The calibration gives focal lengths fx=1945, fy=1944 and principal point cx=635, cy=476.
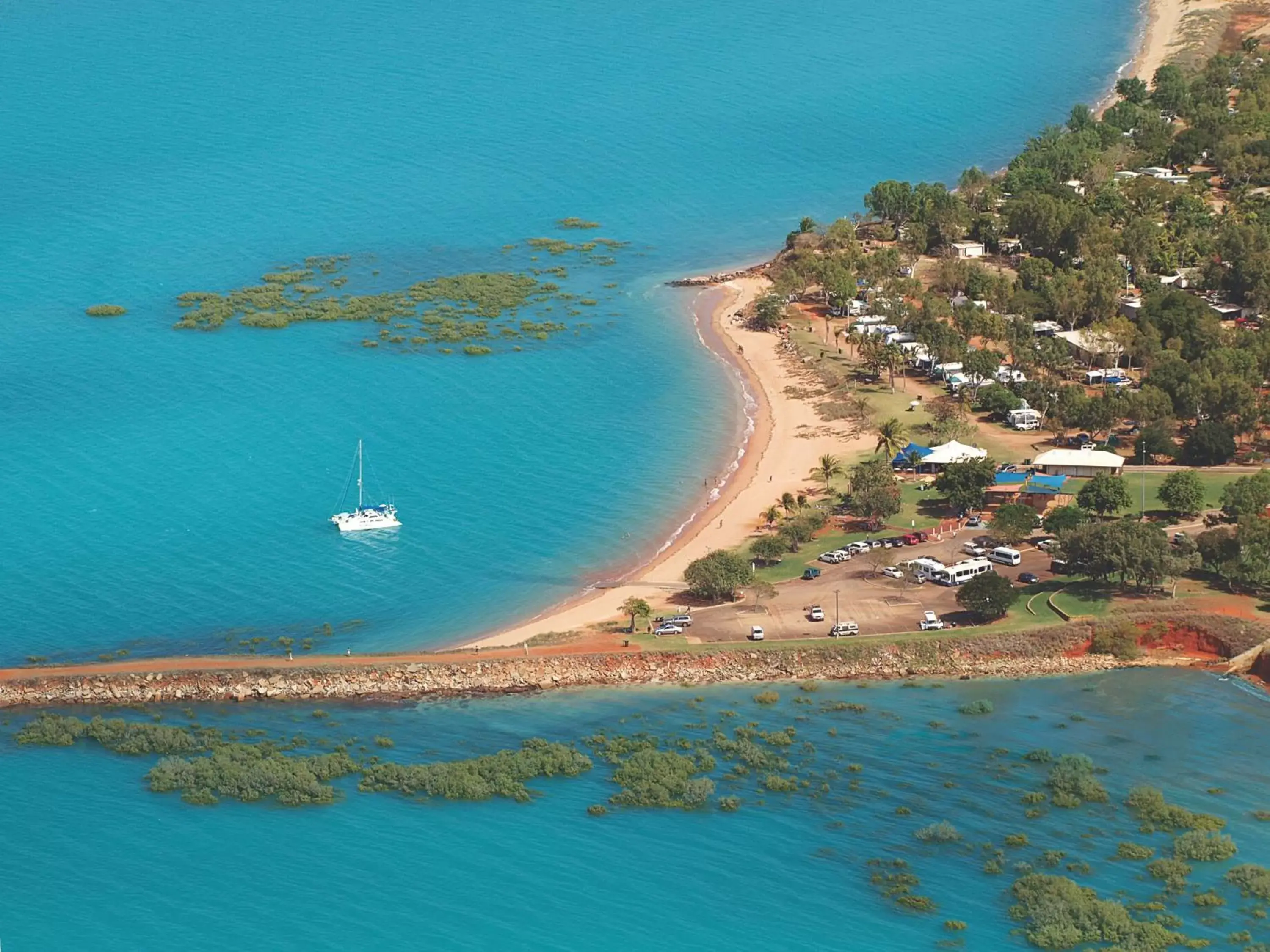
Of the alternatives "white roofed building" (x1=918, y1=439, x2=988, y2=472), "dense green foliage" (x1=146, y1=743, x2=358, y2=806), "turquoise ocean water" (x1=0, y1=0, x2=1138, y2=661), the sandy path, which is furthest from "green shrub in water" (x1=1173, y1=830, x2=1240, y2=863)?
"white roofed building" (x1=918, y1=439, x2=988, y2=472)

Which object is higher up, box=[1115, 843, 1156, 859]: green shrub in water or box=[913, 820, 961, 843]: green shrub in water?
box=[913, 820, 961, 843]: green shrub in water

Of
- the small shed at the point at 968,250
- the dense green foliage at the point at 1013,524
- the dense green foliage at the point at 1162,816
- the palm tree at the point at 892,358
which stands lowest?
the dense green foliage at the point at 1162,816

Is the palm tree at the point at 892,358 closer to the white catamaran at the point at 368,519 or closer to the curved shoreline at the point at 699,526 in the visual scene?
the curved shoreline at the point at 699,526

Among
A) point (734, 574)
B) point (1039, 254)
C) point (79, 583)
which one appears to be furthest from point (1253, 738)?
point (1039, 254)

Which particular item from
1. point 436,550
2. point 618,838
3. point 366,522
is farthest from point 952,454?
point 618,838

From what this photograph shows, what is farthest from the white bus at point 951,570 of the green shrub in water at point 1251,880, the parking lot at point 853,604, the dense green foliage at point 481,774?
the green shrub in water at point 1251,880

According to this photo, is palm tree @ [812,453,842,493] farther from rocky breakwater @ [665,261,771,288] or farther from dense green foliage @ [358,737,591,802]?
rocky breakwater @ [665,261,771,288]
